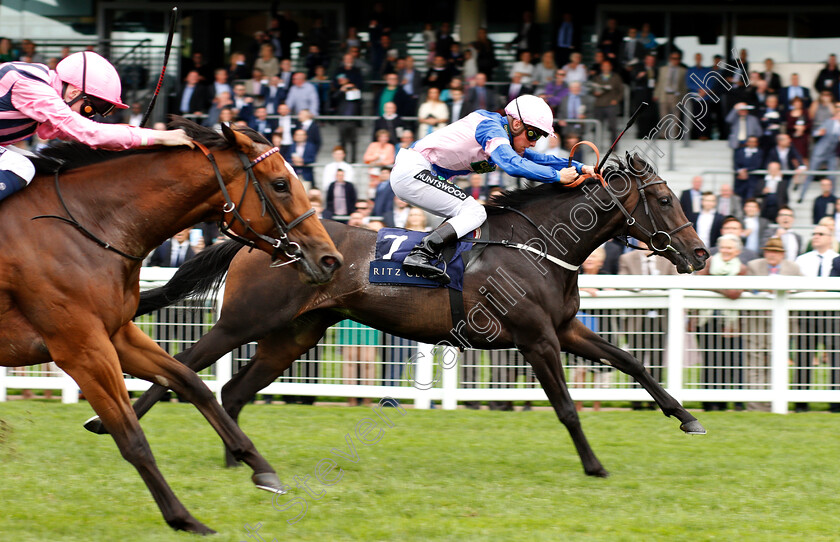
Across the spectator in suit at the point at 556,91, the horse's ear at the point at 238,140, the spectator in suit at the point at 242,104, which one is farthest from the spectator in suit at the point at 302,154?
the horse's ear at the point at 238,140

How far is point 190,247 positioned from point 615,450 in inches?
170

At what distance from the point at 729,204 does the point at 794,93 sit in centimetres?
272

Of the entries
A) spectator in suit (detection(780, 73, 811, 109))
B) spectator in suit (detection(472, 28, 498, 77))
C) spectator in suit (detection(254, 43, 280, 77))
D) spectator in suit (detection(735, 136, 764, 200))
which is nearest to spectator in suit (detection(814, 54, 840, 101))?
spectator in suit (detection(780, 73, 811, 109))

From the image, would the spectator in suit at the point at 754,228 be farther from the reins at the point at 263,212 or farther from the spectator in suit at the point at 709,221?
the reins at the point at 263,212

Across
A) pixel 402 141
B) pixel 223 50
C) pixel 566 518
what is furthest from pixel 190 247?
pixel 223 50

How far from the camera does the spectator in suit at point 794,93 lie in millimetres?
12250

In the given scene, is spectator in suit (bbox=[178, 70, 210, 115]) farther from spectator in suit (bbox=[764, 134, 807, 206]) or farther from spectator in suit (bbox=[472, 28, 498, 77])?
spectator in suit (bbox=[764, 134, 807, 206])

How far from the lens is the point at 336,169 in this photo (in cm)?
1103

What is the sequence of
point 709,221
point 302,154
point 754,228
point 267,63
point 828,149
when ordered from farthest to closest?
1. point 267,63
2. point 302,154
3. point 828,149
4. point 754,228
5. point 709,221

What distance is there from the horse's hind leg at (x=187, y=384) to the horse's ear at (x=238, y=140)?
0.97 metres

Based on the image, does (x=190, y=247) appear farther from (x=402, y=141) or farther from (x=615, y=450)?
(x=615, y=450)

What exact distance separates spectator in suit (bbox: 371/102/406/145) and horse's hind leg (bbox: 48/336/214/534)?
8.05 m

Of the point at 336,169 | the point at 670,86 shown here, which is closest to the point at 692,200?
the point at 670,86

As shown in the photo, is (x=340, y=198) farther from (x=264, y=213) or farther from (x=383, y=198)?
(x=264, y=213)
